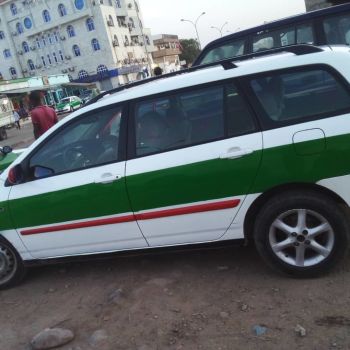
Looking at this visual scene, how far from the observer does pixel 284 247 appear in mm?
3779

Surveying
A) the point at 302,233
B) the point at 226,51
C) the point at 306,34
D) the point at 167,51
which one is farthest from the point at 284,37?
the point at 167,51

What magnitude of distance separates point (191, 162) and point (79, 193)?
1044 mm

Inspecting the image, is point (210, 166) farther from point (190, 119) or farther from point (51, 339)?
point (51, 339)

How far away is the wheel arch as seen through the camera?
144 inches

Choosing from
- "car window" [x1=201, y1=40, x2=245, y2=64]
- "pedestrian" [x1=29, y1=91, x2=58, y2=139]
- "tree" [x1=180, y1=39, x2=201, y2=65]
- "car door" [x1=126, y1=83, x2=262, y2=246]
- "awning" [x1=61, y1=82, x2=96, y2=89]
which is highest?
"tree" [x1=180, y1=39, x2=201, y2=65]

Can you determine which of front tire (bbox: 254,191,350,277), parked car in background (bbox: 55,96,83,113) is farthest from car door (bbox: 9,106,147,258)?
parked car in background (bbox: 55,96,83,113)

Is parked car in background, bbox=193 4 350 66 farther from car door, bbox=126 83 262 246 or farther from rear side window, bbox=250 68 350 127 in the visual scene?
car door, bbox=126 83 262 246

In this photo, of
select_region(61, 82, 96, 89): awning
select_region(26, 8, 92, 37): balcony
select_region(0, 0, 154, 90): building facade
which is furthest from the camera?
select_region(0, 0, 154, 90): building facade

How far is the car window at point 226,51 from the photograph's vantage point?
8023mm

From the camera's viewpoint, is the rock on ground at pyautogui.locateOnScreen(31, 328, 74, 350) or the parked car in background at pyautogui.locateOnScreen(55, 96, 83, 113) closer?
the rock on ground at pyautogui.locateOnScreen(31, 328, 74, 350)

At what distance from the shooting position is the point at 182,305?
3.83 metres

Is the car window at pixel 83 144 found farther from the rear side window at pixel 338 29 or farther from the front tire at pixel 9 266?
the rear side window at pixel 338 29

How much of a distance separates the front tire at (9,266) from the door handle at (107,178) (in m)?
1.31

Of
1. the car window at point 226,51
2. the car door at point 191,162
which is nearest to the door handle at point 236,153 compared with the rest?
the car door at point 191,162
